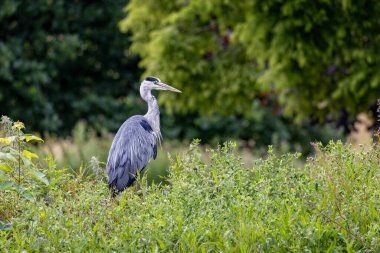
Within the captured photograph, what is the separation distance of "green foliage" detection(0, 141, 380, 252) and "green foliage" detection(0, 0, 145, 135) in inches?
438

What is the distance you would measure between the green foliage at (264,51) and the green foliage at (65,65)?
249cm

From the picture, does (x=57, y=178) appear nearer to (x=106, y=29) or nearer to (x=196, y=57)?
(x=196, y=57)

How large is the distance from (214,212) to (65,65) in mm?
13469

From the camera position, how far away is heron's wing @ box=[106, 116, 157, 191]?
26.3ft

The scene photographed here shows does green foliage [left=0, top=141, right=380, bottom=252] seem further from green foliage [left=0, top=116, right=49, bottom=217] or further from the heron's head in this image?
the heron's head

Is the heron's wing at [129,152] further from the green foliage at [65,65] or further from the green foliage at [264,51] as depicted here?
the green foliage at [65,65]

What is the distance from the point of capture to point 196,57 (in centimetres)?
1466

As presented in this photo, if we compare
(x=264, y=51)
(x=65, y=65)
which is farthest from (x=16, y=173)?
(x=65, y=65)

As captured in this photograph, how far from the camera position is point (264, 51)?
43.1 ft

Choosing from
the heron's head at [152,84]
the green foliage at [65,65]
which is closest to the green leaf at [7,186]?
the heron's head at [152,84]

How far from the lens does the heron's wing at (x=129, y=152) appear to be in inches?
316

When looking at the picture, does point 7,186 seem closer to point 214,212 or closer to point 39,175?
point 39,175

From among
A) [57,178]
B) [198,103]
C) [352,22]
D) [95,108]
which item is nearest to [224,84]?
[198,103]

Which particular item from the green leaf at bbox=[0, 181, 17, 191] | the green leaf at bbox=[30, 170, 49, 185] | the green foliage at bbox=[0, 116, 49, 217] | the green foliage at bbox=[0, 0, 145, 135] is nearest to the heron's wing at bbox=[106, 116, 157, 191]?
the green foliage at bbox=[0, 116, 49, 217]
